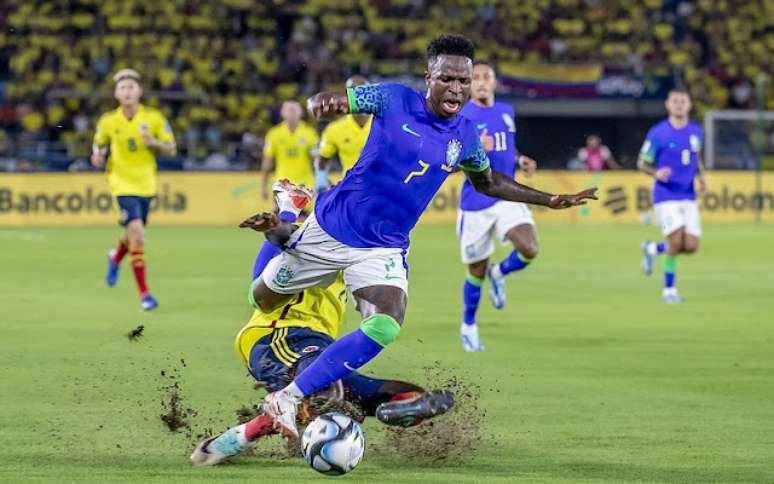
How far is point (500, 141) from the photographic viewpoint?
13.7 m

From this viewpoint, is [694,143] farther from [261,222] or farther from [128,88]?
[261,222]

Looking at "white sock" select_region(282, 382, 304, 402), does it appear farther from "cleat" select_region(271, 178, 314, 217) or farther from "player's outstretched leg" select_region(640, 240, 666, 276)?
"player's outstretched leg" select_region(640, 240, 666, 276)

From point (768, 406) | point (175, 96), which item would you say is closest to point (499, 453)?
point (768, 406)

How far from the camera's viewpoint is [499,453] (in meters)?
7.97

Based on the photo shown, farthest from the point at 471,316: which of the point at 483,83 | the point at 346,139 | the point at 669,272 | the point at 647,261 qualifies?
the point at 647,261

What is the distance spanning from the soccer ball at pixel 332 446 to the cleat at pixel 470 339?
5895 millimetres

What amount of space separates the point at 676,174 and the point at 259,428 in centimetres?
1230

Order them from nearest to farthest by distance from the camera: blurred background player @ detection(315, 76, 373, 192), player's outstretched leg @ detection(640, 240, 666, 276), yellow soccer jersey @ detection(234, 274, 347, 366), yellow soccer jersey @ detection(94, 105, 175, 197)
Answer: yellow soccer jersey @ detection(234, 274, 347, 366)
yellow soccer jersey @ detection(94, 105, 175, 197)
blurred background player @ detection(315, 76, 373, 192)
player's outstretched leg @ detection(640, 240, 666, 276)

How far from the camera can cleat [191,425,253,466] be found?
735 centimetres

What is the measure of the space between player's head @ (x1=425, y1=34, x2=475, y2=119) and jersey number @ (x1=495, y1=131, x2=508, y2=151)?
5.92 m

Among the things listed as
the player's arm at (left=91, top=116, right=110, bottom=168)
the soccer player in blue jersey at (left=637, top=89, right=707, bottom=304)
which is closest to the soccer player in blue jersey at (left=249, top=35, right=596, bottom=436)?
the player's arm at (left=91, top=116, right=110, bottom=168)

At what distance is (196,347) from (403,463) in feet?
17.8

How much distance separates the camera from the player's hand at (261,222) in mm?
6891

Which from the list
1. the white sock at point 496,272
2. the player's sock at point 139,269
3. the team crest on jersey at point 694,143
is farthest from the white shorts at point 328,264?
the team crest on jersey at point 694,143
